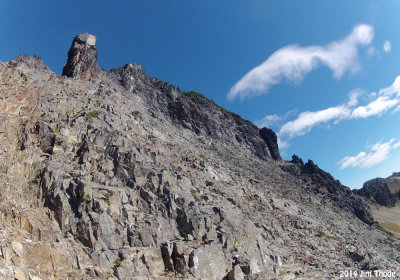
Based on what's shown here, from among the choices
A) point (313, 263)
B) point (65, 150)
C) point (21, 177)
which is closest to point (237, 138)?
point (313, 263)

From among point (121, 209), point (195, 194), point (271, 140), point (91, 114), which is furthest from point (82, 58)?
point (271, 140)

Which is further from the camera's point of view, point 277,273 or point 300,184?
point 300,184

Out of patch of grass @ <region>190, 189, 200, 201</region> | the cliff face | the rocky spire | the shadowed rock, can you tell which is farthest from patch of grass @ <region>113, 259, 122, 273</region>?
the shadowed rock

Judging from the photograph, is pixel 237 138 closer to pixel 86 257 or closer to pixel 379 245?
pixel 379 245

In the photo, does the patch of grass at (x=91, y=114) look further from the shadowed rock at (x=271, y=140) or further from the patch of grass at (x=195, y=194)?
the shadowed rock at (x=271, y=140)

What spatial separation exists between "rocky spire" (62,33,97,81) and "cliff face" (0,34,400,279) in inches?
348

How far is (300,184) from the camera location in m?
76.2

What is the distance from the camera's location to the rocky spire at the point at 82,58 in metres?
61.3

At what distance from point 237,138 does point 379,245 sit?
49.7 metres

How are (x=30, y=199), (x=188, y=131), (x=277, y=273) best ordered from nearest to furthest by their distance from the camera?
1. (x=30, y=199)
2. (x=277, y=273)
3. (x=188, y=131)

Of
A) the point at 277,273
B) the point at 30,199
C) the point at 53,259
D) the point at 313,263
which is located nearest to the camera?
the point at 53,259

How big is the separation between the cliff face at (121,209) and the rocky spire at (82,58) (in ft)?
29.0

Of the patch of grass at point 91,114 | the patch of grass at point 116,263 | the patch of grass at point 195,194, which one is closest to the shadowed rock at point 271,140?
the patch of grass at point 195,194

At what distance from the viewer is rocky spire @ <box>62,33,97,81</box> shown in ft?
201
